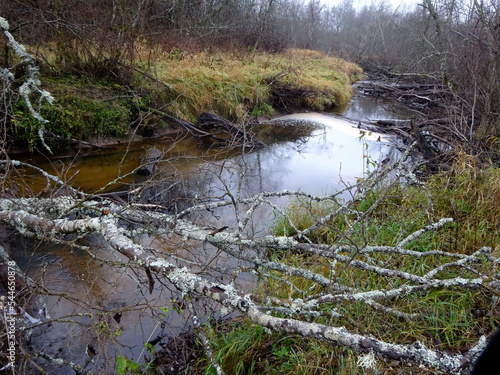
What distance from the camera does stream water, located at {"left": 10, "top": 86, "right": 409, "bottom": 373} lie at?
2.96 metres

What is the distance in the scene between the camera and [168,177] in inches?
132

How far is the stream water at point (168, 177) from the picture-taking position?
2.96m

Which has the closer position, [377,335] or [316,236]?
[377,335]

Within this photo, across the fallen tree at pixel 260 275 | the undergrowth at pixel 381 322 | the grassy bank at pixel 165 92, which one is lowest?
the undergrowth at pixel 381 322

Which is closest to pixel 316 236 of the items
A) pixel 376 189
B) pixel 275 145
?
pixel 376 189

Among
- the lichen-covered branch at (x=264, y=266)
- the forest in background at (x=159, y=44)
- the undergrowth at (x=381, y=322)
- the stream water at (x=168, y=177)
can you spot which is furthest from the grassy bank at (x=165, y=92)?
A: the undergrowth at (x=381, y=322)

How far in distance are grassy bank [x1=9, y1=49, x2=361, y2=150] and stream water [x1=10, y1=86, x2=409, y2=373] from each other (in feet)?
1.95

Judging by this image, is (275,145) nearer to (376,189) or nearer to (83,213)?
(376,189)

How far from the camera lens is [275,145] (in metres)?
9.07

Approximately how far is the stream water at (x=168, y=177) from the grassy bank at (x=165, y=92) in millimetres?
593

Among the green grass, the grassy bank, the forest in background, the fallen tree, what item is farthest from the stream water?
the forest in background

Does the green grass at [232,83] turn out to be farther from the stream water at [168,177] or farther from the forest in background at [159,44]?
the stream water at [168,177]

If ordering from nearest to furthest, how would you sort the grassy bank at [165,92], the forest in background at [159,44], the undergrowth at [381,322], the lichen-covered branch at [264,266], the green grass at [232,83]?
the lichen-covered branch at [264,266], the undergrowth at [381,322], the forest in background at [159,44], the grassy bank at [165,92], the green grass at [232,83]

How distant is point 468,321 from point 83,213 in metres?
3.18
